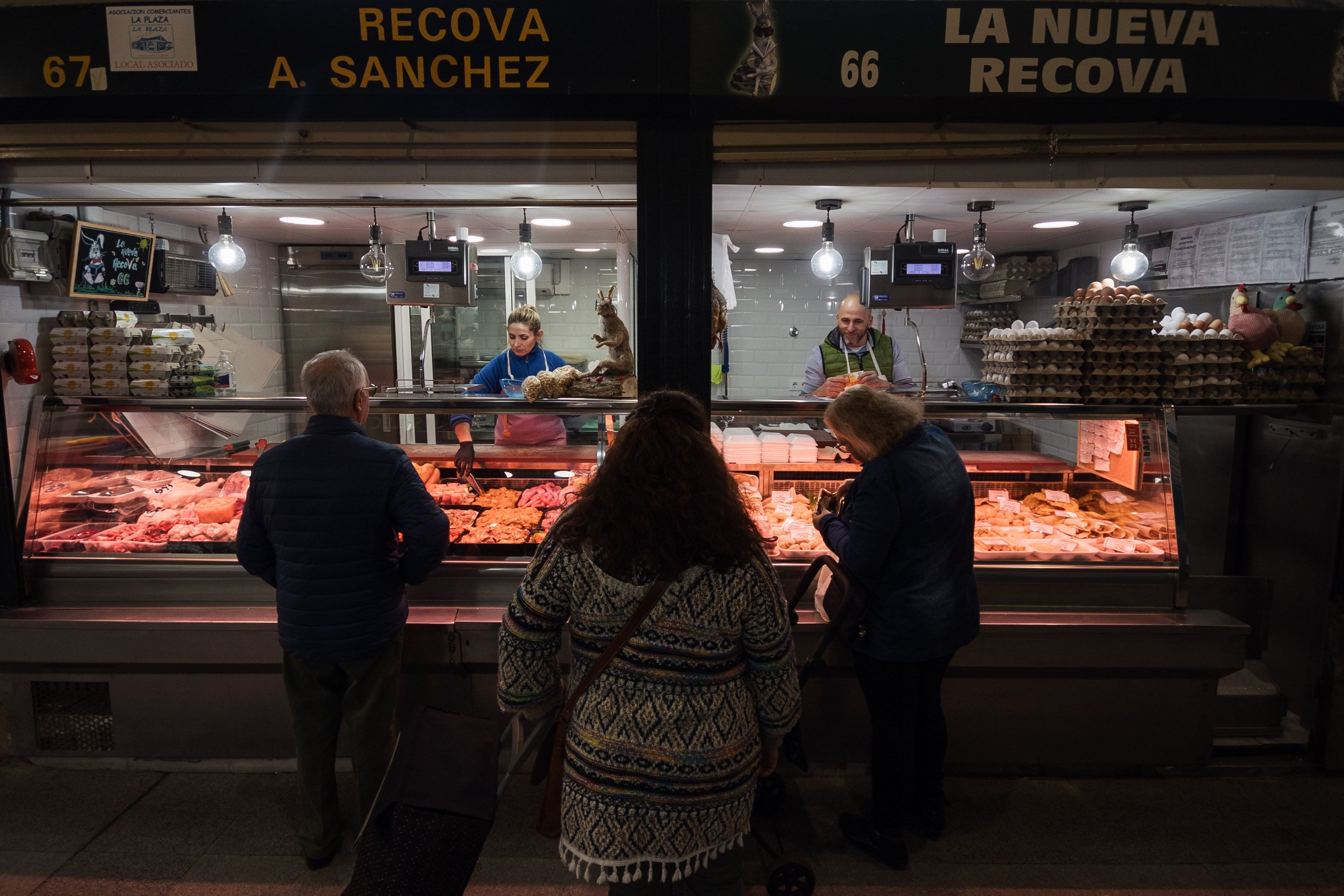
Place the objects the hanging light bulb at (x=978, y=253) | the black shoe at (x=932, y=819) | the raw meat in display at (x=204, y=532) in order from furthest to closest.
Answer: the hanging light bulb at (x=978, y=253), the raw meat in display at (x=204, y=532), the black shoe at (x=932, y=819)

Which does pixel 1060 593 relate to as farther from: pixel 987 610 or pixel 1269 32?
pixel 1269 32

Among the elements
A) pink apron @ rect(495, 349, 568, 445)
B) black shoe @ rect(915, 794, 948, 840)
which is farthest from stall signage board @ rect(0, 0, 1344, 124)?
black shoe @ rect(915, 794, 948, 840)

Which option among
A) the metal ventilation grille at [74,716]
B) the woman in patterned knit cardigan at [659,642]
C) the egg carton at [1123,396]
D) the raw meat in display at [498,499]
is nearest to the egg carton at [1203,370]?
the egg carton at [1123,396]

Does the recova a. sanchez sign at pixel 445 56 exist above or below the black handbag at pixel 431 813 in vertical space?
above

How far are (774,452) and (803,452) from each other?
6.3 inches

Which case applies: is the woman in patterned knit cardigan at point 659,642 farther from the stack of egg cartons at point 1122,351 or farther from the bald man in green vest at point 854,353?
the bald man in green vest at point 854,353

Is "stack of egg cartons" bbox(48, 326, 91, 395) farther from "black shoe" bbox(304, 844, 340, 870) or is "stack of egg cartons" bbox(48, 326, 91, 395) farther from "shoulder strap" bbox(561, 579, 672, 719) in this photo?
"shoulder strap" bbox(561, 579, 672, 719)

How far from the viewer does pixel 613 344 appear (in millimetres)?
4359

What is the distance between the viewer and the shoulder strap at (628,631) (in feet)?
6.52

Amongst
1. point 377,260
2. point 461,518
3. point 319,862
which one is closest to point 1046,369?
point 461,518

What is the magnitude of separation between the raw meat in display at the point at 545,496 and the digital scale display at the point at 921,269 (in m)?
2.63

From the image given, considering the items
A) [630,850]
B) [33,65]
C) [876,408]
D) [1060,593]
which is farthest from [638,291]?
[33,65]

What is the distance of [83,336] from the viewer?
4.13m

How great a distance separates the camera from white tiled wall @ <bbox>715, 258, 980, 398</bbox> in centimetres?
1049
